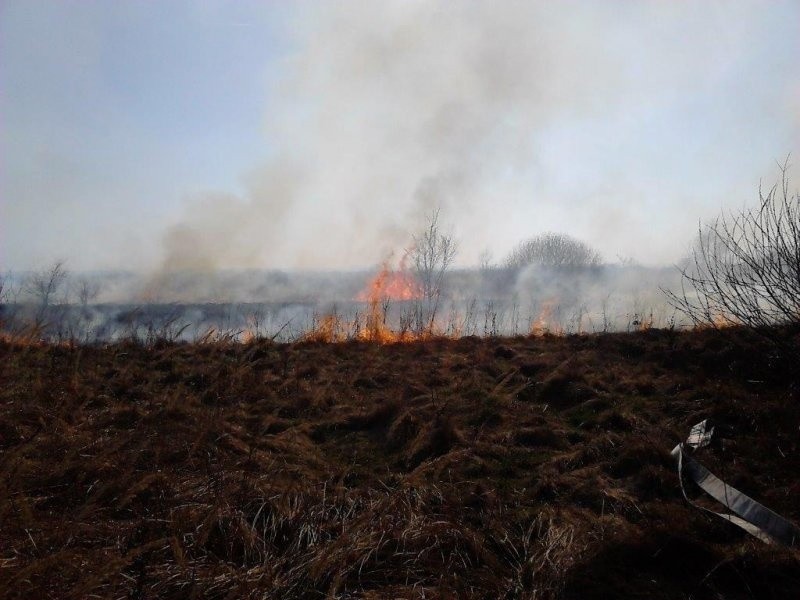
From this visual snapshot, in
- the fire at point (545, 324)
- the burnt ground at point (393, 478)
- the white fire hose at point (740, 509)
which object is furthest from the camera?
the fire at point (545, 324)

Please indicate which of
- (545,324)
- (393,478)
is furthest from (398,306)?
(393,478)

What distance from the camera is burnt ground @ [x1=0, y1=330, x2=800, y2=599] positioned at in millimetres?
2645

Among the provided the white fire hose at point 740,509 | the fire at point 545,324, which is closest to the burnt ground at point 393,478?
the white fire hose at point 740,509

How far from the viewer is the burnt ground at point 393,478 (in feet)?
8.68

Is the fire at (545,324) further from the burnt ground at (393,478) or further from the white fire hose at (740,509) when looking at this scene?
the white fire hose at (740,509)

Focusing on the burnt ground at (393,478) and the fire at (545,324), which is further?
the fire at (545,324)

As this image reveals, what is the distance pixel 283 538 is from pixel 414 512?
91 centimetres

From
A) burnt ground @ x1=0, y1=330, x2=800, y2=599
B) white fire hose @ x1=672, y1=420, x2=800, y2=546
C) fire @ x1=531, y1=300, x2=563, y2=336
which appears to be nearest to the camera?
burnt ground @ x1=0, y1=330, x2=800, y2=599

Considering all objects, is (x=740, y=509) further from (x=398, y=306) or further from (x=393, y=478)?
(x=398, y=306)

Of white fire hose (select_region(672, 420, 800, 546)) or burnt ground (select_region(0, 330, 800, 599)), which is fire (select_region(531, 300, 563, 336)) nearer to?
burnt ground (select_region(0, 330, 800, 599))

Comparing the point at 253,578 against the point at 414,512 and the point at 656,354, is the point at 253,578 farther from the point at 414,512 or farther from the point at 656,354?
the point at 656,354

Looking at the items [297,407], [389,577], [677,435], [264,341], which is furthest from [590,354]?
[389,577]

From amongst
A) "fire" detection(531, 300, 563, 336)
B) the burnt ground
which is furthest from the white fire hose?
"fire" detection(531, 300, 563, 336)

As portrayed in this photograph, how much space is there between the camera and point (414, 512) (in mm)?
3381
